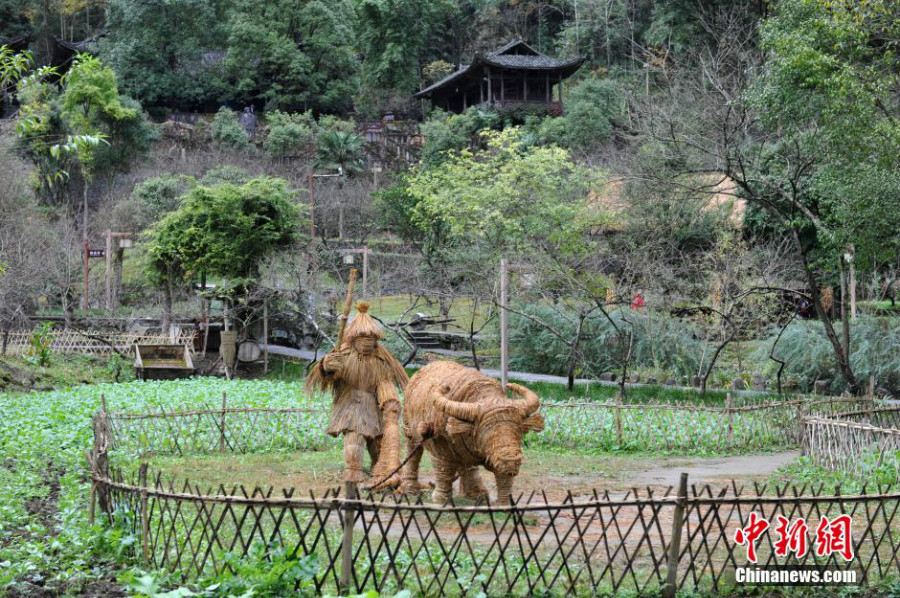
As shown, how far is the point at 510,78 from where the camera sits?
4672 centimetres

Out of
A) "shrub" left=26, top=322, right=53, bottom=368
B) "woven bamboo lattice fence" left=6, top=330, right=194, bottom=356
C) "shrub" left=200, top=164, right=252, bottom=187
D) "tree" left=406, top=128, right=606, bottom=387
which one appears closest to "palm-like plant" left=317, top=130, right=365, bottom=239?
"shrub" left=200, top=164, right=252, bottom=187

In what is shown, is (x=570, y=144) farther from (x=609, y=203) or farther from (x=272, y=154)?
(x=272, y=154)

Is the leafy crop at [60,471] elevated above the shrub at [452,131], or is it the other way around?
the shrub at [452,131]

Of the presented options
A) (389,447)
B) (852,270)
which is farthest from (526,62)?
(389,447)

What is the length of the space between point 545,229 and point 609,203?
398 centimetres

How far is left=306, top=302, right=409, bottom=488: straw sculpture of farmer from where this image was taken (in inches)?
418

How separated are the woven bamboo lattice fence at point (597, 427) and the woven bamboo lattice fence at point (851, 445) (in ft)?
5.17

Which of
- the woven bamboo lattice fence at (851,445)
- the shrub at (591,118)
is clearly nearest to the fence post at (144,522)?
the woven bamboo lattice fence at (851,445)

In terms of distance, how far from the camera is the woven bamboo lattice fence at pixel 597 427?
46.2ft

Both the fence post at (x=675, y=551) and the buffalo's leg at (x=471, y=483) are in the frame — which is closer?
the fence post at (x=675, y=551)

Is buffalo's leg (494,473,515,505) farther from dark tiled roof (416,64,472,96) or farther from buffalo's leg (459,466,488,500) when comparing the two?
dark tiled roof (416,64,472,96)

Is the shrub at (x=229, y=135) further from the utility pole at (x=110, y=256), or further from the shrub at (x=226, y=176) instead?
the utility pole at (x=110, y=256)

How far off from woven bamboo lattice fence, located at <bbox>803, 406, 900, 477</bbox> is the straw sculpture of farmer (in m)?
5.60

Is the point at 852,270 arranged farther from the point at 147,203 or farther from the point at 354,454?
the point at 147,203
